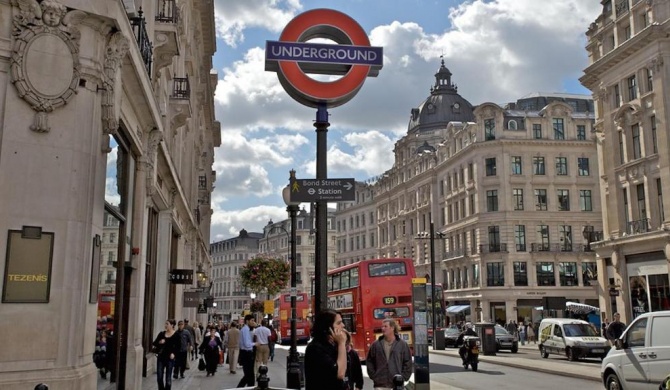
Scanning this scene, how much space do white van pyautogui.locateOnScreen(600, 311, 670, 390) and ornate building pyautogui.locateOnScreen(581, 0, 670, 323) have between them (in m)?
22.9

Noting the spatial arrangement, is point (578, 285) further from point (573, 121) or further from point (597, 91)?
point (597, 91)

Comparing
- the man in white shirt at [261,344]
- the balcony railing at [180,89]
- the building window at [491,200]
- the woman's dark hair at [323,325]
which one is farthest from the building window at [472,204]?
the woman's dark hair at [323,325]

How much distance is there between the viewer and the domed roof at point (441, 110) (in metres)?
81.4

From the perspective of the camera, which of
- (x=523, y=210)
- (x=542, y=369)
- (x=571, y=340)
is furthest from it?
(x=523, y=210)

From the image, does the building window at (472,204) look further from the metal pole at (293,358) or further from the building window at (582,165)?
the metal pole at (293,358)

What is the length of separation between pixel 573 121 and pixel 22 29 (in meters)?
59.6

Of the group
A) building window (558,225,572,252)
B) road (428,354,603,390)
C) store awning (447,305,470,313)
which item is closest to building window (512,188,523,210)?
building window (558,225,572,252)

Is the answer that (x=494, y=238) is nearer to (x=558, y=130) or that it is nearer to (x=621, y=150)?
(x=558, y=130)

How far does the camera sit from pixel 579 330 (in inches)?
1128

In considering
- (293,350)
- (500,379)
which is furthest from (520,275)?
(293,350)

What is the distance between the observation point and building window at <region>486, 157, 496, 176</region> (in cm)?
6112

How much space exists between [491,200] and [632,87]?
25.1 metres

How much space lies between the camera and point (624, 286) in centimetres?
3731

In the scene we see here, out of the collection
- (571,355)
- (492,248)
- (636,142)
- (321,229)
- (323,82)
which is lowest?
(571,355)
